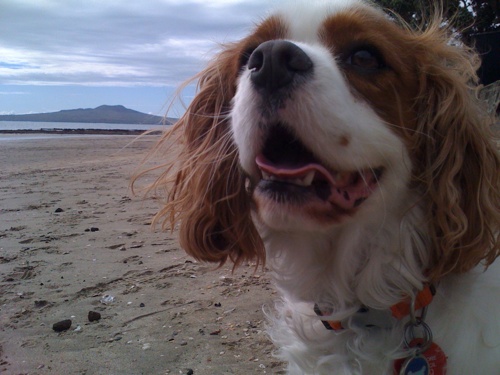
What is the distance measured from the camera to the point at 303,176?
64.1 inches

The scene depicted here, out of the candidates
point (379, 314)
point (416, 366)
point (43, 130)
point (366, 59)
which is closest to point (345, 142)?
point (366, 59)

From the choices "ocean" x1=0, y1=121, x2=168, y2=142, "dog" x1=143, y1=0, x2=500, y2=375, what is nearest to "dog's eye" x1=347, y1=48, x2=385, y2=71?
"dog" x1=143, y1=0, x2=500, y2=375

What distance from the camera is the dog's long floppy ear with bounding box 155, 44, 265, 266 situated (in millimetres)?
2156

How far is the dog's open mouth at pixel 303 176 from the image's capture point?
163 centimetres

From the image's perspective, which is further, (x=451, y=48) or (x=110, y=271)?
(x=110, y=271)

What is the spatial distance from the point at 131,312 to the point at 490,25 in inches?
446

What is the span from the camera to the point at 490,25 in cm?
1141

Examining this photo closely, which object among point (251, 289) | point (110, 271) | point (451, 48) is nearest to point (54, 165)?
point (110, 271)

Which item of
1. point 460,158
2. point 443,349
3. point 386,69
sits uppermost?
point 386,69

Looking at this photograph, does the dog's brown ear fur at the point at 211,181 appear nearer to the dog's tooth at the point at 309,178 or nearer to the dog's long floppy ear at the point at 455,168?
the dog's tooth at the point at 309,178

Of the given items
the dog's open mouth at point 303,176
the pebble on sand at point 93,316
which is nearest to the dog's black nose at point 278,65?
the dog's open mouth at point 303,176

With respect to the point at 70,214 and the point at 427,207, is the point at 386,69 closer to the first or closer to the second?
the point at 427,207

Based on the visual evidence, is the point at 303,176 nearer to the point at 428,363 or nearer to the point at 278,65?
the point at 278,65

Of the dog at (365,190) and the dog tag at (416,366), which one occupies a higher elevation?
the dog at (365,190)
